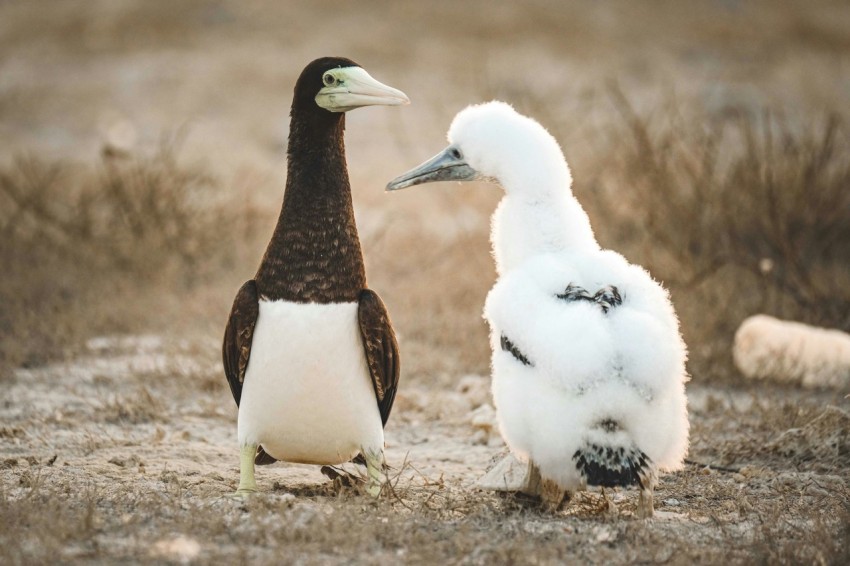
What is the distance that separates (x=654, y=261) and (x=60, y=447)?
5208 mm

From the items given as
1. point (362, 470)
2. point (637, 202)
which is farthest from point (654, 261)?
point (362, 470)

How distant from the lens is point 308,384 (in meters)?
4.24

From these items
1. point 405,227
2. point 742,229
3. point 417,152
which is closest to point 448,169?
point 742,229

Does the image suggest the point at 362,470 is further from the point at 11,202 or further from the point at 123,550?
the point at 11,202

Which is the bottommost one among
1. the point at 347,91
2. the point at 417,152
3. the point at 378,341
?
the point at 378,341

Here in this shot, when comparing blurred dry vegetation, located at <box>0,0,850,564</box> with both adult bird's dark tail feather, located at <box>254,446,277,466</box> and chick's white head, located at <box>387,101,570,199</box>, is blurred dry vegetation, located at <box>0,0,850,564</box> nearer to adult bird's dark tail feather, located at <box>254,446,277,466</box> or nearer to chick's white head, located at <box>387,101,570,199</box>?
adult bird's dark tail feather, located at <box>254,446,277,466</box>

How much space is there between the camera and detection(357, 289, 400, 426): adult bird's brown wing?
4332mm

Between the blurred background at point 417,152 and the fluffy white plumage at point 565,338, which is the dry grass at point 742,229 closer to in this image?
the blurred background at point 417,152

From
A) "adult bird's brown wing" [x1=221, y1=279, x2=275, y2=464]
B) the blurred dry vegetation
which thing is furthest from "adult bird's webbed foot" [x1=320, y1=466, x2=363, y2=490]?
"adult bird's brown wing" [x1=221, y1=279, x2=275, y2=464]

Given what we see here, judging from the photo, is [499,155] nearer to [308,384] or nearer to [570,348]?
[570,348]

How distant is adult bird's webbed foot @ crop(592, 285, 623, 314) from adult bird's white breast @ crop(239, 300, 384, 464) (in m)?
1.05

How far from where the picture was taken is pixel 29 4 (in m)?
22.6

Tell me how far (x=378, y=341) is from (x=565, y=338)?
0.90 m

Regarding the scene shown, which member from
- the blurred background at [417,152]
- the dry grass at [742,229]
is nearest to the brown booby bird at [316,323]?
the blurred background at [417,152]
